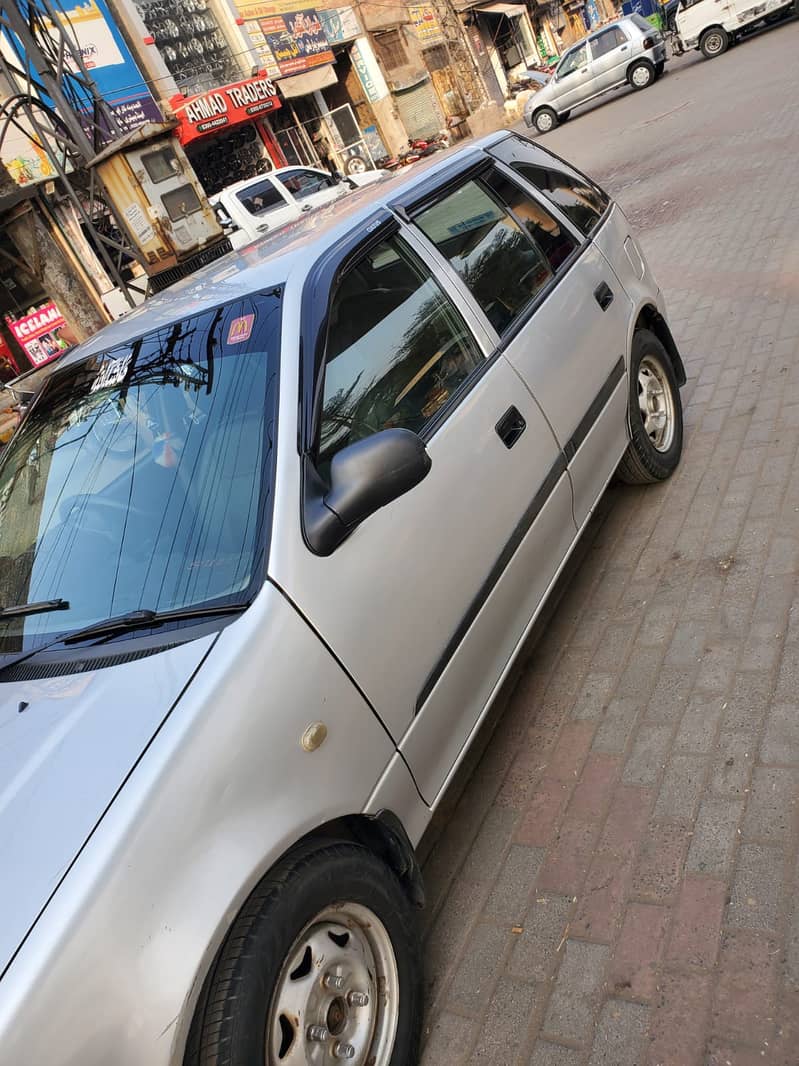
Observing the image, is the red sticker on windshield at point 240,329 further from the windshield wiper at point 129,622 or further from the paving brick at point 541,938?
the paving brick at point 541,938

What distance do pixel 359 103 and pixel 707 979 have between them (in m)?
31.4

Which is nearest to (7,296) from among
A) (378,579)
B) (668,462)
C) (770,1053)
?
(668,462)

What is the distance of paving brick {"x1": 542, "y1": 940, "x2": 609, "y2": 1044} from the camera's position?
77.7 inches

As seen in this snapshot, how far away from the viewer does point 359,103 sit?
93.4 ft

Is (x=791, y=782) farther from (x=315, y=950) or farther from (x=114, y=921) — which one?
(x=114, y=921)

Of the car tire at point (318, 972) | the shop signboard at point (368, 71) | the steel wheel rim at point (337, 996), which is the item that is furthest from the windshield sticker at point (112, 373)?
the shop signboard at point (368, 71)

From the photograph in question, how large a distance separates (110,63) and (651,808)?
72.7 feet

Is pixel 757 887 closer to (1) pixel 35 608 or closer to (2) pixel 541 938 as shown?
(2) pixel 541 938

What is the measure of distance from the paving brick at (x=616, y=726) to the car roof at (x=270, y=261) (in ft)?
6.17

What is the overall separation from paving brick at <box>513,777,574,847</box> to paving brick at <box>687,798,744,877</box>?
1.42 feet

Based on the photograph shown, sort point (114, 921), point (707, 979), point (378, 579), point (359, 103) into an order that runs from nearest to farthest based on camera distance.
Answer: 1. point (114, 921)
2. point (707, 979)
3. point (378, 579)
4. point (359, 103)

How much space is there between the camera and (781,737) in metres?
2.48

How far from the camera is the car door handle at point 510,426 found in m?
2.71

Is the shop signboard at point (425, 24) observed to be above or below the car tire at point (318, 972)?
above
